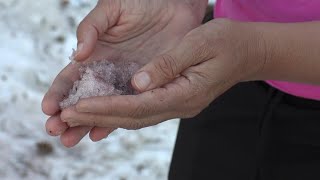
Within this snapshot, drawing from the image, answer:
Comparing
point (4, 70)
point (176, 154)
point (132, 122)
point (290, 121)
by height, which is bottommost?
point (4, 70)

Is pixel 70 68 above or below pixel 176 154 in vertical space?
above

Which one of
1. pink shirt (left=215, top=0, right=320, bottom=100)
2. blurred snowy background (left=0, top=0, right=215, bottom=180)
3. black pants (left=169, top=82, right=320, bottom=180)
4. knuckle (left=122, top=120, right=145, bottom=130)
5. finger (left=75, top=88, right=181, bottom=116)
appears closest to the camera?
finger (left=75, top=88, right=181, bottom=116)

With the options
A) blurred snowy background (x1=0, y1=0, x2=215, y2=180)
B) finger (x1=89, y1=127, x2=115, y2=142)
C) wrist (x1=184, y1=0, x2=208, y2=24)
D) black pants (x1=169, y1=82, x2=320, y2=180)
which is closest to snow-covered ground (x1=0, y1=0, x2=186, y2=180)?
blurred snowy background (x1=0, y1=0, x2=215, y2=180)

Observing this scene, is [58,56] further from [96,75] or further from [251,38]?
[251,38]

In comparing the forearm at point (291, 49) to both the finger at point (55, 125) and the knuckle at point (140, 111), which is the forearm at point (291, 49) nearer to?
the knuckle at point (140, 111)

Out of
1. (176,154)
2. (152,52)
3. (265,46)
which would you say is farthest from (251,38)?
(176,154)

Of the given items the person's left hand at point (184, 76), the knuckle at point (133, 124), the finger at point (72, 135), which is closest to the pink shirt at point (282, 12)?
the person's left hand at point (184, 76)

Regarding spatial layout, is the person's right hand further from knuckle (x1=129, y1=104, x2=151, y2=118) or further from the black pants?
the black pants
